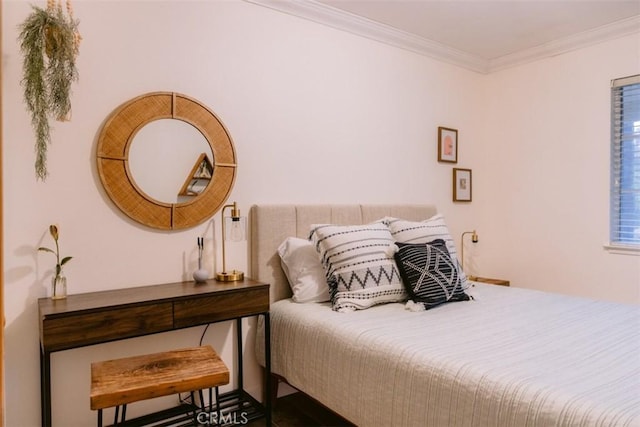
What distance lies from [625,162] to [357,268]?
2.35 m

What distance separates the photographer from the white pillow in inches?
99.6

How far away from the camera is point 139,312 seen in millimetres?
1888

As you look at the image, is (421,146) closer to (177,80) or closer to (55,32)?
(177,80)

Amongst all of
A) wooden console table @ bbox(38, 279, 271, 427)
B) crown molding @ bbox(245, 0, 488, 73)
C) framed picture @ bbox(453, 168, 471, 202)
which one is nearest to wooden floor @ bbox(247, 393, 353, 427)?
wooden console table @ bbox(38, 279, 271, 427)

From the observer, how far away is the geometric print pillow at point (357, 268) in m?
2.36

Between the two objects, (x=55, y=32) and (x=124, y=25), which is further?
(x=124, y=25)

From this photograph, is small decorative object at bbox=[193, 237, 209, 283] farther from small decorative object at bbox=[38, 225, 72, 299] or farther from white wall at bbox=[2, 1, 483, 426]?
small decorative object at bbox=[38, 225, 72, 299]

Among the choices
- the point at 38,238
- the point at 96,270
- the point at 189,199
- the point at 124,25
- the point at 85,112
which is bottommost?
the point at 96,270

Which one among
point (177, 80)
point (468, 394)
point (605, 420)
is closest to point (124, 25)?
point (177, 80)

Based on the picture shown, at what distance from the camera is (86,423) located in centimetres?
212

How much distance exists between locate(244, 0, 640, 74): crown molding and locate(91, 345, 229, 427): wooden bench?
207 centimetres

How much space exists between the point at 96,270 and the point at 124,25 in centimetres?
125

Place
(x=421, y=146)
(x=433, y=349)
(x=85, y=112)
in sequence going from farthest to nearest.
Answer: (x=421, y=146) < (x=85, y=112) < (x=433, y=349)

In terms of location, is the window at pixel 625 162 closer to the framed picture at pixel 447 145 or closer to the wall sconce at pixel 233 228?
the framed picture at pixel 447 145
